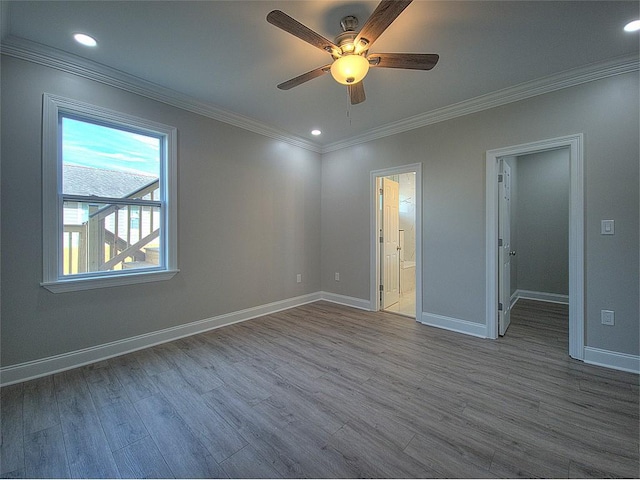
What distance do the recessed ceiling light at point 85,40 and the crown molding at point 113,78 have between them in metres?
0.27

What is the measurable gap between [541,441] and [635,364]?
1.68 metres

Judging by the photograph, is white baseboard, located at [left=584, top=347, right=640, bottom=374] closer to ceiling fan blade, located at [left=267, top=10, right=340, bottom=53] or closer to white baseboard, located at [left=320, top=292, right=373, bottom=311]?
white baseboard, located at [left=320, top=292, right=373, bottom=311]

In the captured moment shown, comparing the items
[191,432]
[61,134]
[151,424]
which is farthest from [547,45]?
[61,134]

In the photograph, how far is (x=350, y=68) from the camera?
6.07 ft

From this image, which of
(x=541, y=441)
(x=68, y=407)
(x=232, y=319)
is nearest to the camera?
(x=541, y=441)

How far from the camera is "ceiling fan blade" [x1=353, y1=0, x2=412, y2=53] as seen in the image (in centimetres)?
145

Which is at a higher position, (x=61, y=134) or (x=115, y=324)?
(x=61, y=134)

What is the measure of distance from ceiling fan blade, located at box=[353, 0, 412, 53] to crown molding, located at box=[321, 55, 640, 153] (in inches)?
77.7

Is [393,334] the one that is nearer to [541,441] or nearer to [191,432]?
[541,441]

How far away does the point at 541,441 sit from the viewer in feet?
5.23

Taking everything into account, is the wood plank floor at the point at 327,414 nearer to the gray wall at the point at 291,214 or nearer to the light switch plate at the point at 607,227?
the gray wall at the point at 291,214

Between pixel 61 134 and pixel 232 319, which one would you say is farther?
pixel 232 319

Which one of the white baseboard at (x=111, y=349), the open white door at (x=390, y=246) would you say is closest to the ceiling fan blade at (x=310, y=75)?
the open white door at (x=390, y=246)

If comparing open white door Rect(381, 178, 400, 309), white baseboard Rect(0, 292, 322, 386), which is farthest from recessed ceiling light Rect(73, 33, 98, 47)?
open white door Rect(381, 178, 400, 309)
